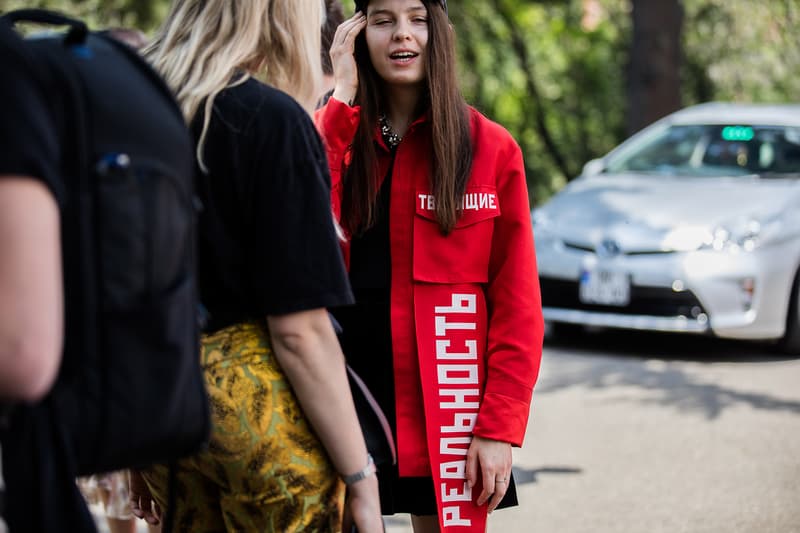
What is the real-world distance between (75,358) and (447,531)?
52.4 inches

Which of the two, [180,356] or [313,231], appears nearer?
[180,356]

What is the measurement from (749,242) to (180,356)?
6317 mm

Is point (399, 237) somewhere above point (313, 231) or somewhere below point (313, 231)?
below

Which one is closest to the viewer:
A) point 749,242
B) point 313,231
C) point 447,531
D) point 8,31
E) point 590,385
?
point 8,31

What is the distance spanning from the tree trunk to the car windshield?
13.3ft

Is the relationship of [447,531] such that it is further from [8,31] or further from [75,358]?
[8,31]

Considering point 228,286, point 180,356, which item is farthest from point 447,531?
point 180,356

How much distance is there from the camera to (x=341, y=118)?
2.76m

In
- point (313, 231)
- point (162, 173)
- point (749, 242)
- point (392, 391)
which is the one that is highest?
point (162, 173)

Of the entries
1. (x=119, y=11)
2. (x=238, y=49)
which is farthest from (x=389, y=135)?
(x=119, y=11)

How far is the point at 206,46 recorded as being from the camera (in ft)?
6.80

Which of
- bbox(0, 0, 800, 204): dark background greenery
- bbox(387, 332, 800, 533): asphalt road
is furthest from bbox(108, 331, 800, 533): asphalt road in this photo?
bbox(0, 0, 800, 204): dark background greenery

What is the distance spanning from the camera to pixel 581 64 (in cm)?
1731

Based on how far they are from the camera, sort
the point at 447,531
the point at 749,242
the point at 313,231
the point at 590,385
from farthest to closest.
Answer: the point at 749,242 < the point at 590,385 < the point at 447,531 < the point at 313,231
